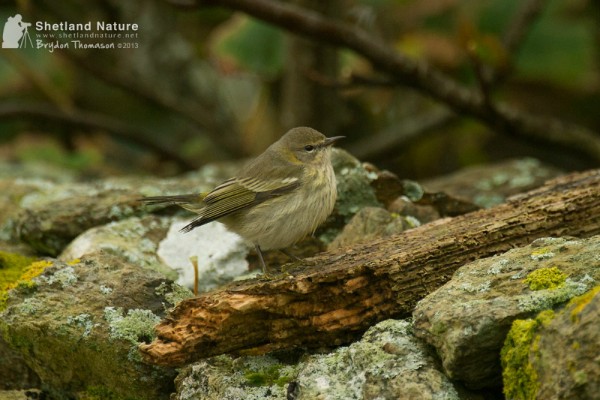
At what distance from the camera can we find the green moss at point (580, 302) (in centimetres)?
286

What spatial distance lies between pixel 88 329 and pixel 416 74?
14.8 ft

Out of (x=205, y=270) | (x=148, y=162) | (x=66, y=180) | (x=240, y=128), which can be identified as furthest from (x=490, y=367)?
(x=148, y=162)

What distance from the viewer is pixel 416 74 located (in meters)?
7.60

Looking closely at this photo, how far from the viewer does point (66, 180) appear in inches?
311

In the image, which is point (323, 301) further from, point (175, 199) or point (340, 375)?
point (175, 199)

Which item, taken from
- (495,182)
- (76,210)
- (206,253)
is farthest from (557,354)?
(495,182)

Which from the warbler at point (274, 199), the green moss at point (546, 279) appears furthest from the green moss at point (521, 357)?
the warbler at point (274, 199)

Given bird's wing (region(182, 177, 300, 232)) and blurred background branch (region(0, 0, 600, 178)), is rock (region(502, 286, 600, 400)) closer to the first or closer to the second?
bird's wing (region(182, 177, 300, 232))

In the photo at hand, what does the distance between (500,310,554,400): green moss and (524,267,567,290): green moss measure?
0.24m

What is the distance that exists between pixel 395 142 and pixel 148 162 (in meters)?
3.67

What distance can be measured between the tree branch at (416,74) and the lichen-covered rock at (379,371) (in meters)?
4.01

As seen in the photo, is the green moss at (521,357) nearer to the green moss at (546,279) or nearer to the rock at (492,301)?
the rock at (492,301)

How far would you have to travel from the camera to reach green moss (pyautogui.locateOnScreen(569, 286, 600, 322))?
2861mm

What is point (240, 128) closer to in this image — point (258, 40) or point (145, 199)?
point (258, 40)
